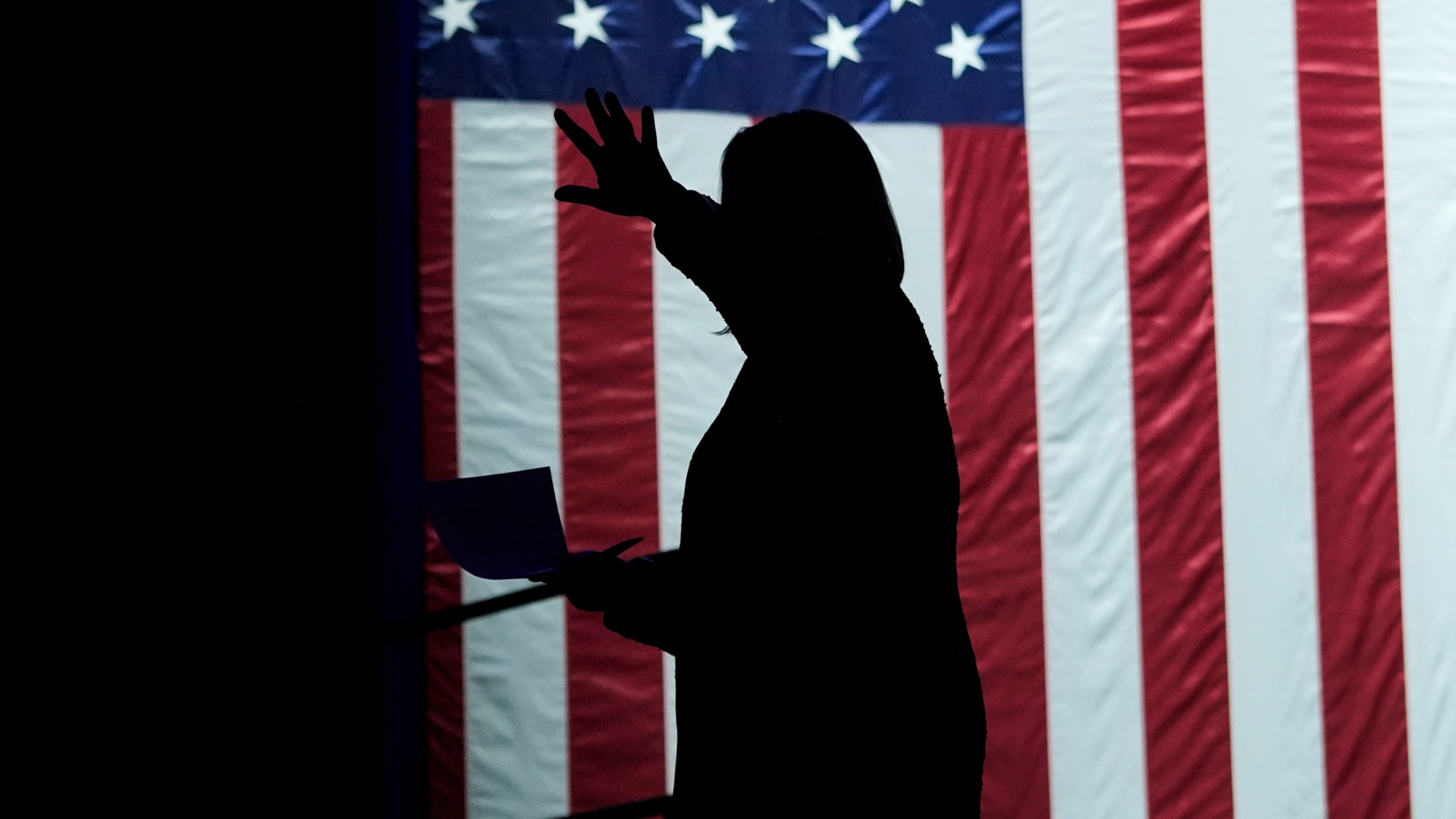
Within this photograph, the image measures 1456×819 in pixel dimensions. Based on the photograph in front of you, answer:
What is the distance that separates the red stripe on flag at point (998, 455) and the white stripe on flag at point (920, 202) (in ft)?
0.04

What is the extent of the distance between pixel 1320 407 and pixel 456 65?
50.0 inches

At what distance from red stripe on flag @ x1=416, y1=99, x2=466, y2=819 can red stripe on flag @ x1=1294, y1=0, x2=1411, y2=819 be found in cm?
118

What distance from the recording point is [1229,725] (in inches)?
66.1

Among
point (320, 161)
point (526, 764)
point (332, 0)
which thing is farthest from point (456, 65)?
point (526, 764)

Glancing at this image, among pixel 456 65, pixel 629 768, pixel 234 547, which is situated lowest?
pixel 629 768

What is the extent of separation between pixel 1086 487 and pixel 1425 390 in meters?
0.53

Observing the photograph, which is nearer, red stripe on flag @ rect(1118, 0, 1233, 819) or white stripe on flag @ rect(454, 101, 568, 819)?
white stripe on flag @ rect(454, 101, 568, 819)

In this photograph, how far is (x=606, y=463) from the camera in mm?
1587

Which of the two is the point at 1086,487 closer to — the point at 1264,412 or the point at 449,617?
the point at 1264,412

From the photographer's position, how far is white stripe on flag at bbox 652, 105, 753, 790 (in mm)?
1595

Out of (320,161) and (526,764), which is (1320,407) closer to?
(526,764)

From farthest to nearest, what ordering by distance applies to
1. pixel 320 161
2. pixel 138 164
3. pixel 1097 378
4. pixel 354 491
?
1. pixel 1097 378
2. pixel 354 491
3. pixel 320 161
4. pixel 138 164

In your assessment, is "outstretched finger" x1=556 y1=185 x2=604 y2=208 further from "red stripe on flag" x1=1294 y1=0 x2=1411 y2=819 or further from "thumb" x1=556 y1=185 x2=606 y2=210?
"red stripe on flag" x1=1294 y1=0 x2=1411 y2=819

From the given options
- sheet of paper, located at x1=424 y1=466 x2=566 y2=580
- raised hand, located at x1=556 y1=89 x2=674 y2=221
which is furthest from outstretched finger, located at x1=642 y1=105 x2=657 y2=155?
sheet of paper, located at x1=424 y1=466 x2=566 y2=580
